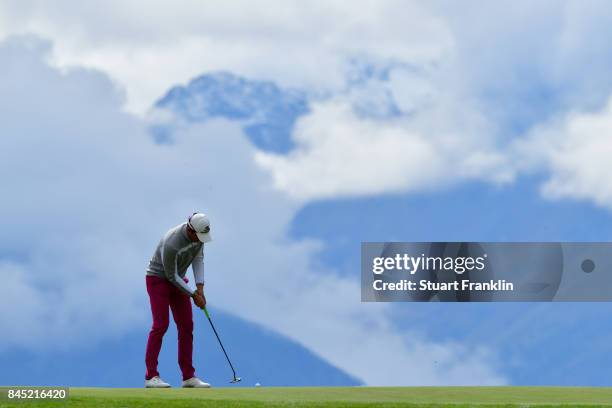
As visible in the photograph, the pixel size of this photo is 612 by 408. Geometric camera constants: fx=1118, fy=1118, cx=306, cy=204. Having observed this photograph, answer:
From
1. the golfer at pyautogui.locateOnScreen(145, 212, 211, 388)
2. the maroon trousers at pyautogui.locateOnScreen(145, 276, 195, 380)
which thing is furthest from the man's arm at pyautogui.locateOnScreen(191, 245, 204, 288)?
the maroon trousers at pyautogui.locateOnScreen(145, 276, 195, 380)

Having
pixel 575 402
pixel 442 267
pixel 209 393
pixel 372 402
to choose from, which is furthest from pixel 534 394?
pixel 442 267

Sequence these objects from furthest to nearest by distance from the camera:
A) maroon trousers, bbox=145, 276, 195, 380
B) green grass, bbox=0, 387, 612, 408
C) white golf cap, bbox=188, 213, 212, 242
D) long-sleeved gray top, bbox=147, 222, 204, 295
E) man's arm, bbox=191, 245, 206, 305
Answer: maroon trousers, bbox=145, 276, 195, 380, man's arm, bbox=191, 245, 206, 305, long-sleeved gray top, bbox=147, 222, 204, 295, white golf cap, bbox=188, 213, 212, 242, green grass, bbox=0, 387, 612, 408

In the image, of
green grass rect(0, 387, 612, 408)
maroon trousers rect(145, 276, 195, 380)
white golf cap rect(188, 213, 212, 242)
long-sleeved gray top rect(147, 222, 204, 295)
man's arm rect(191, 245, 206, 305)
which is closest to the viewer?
green grass rect(0, 387, 612, 408)

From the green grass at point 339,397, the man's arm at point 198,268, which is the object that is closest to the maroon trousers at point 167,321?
the man's arm at point 198,268

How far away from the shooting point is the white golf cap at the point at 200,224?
1477cm

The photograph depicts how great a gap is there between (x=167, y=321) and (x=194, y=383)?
3.12 feet

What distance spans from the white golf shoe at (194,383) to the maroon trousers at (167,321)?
0.07 metres

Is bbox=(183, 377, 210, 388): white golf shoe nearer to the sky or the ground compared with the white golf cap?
nearer to the ground

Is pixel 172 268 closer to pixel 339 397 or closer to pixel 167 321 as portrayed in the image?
pixel 167 321

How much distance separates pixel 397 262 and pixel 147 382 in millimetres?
6887

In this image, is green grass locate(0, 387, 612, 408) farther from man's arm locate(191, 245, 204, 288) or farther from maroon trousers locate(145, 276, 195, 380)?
man's arm locate(191, 245, 204, 288)

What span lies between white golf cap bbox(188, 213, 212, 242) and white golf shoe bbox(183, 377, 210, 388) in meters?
2.17

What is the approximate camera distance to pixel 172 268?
49.9 ft

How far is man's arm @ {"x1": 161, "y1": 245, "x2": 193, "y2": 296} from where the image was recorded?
15125 mm
